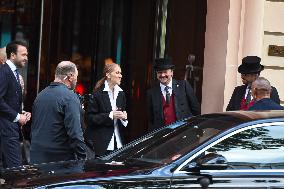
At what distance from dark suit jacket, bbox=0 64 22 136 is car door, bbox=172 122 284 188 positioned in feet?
12.4

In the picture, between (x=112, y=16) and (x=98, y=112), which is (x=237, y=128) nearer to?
(x=98, y=112)

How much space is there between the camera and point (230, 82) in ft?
44.4

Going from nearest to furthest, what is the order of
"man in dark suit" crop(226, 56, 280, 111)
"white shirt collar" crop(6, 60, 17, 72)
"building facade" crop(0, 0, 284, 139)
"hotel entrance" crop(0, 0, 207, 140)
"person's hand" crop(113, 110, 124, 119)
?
1. "white shirt collar" crop(6, 60, 17, 72)
2. "person's hand" crop(113, 110, 124, 119)
3. "man in dark suit" crop(226, 56, 280, 111)
4. "building facade" crop(0, 0, 284, 139)
5. "hotel entrance" crop(0, 0, 207, 140)

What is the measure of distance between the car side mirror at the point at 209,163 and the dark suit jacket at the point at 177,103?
14.0ft

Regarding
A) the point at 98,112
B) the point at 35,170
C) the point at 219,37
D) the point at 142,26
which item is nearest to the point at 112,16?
the point at 142,26

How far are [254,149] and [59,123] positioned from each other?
9.46ft

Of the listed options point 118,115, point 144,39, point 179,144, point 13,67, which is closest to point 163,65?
point 118,115

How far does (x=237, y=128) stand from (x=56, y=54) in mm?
7496

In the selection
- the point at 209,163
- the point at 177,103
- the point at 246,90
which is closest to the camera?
A: the point at 209,163

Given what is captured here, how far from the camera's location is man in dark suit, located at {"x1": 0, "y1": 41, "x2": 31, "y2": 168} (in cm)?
1041

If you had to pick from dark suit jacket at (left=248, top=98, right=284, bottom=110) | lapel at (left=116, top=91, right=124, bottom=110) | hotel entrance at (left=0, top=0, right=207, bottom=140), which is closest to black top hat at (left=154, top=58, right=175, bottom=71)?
lapel at (left=116, top=91, right=124, bottom=110)

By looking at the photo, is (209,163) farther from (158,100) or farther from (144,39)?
A: (144,39)

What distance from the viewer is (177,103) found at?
11484 mm

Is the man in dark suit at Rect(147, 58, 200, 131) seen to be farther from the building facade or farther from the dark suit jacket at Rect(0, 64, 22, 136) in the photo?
the building facade
